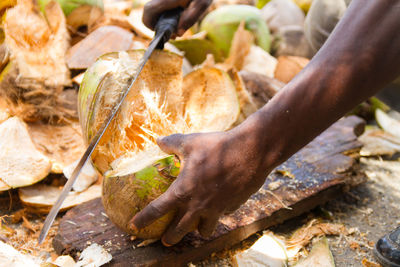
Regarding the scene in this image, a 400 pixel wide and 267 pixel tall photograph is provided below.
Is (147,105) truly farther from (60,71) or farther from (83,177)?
(60,71)

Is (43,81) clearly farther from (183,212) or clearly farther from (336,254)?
(336,254)

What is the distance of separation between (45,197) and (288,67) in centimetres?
209

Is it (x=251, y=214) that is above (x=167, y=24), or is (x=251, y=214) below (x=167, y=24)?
below

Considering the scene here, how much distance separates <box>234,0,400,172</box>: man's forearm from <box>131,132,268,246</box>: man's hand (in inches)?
1.9

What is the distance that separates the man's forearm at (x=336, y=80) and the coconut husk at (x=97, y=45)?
175cm

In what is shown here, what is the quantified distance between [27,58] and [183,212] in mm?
1670

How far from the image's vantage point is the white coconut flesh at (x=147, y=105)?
1.50m

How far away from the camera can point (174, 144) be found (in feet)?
3.99

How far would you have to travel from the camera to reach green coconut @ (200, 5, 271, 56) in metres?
3.48

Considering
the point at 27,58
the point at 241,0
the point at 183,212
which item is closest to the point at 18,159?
the point at 27,58

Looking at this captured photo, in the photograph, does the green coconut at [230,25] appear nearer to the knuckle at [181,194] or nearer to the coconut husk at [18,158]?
the coconut husk at [18,158]

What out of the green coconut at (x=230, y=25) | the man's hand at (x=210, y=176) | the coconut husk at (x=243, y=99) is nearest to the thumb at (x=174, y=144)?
the man's hand at (x=210, y=176)

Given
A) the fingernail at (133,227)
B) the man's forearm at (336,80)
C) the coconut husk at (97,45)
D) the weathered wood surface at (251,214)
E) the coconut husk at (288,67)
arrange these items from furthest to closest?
1. the coconut husk at (288,67)
2. the coconut husk at (97,45)
3. the weathered wood surface at (251,214)
4. the fingernail at (133,227)
5. the man's forearm at (336,80)

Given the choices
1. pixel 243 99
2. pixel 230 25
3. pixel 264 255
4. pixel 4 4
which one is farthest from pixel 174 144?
pixel 230 25
